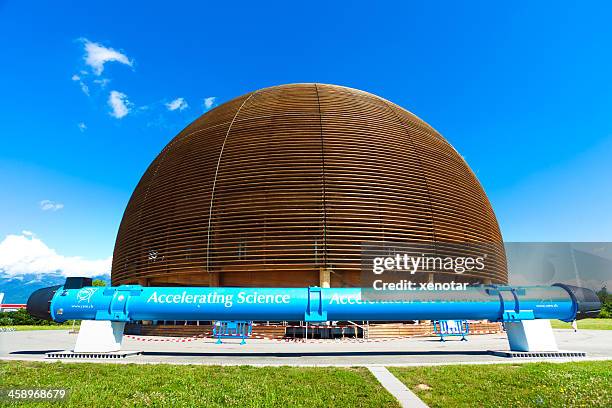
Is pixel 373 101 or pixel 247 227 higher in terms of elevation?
pixel 373 101

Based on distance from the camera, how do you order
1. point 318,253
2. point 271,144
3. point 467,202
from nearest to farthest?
point 318,253 < point 271,144 < point 467,202

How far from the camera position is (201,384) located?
6.55 m

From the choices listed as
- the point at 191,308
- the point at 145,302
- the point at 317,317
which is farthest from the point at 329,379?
the point at 145,302

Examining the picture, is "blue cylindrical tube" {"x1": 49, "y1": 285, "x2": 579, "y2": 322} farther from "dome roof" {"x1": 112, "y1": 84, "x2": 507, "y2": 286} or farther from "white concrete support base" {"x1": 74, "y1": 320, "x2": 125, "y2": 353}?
"dome roof" {"x1": 112, "y1": 84, "x2": 507, "y2": 286}

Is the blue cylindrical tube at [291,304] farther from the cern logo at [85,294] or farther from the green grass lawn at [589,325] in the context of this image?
the green grass lawn at [589,325]

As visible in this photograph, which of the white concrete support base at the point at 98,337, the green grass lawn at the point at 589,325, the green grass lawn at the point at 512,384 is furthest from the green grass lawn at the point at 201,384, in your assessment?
the green grass lawn at the point at 589,325

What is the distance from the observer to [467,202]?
2433cm

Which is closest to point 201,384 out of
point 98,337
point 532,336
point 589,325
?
point 98,337

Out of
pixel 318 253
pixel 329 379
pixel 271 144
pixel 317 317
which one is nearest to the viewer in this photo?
pixel 329 379

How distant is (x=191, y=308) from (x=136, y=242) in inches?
571

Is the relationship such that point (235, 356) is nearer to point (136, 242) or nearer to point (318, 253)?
point (318, 253)

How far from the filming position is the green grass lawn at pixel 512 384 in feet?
17.9

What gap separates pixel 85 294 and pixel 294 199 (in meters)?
11.3

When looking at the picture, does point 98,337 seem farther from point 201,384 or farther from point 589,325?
point 589,325
